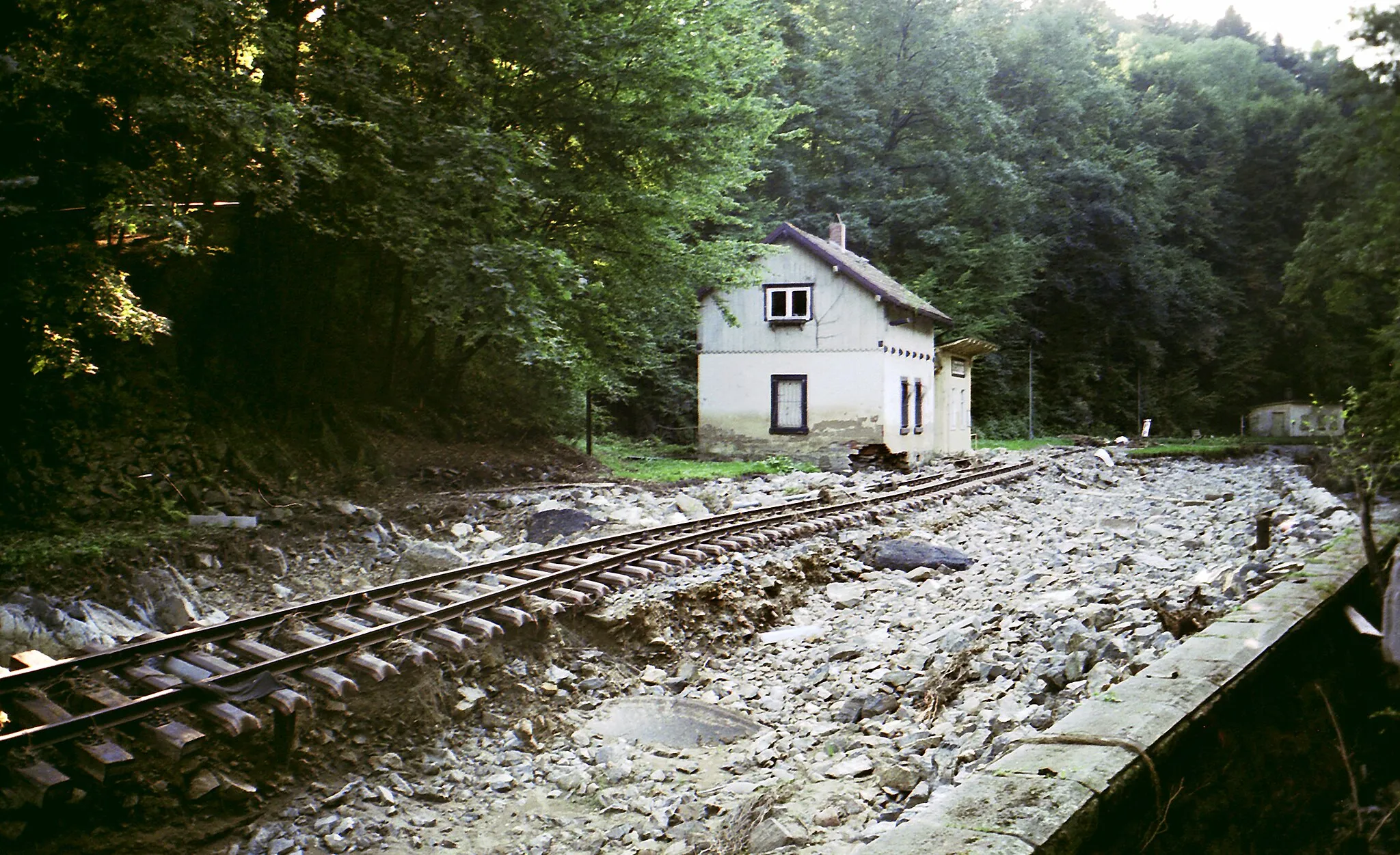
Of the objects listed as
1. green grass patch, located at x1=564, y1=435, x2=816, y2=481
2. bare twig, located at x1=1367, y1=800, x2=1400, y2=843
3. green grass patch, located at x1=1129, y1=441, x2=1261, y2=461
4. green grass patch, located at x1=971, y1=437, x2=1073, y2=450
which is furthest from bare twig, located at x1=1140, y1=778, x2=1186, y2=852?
green grass patch, located at x1=971, y1=437, x2=1073, y2=450

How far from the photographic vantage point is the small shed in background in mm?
7297

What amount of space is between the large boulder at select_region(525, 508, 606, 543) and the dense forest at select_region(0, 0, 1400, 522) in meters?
2.52

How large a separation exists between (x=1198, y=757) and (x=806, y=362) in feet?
69.3

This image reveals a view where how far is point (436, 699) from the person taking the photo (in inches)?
219

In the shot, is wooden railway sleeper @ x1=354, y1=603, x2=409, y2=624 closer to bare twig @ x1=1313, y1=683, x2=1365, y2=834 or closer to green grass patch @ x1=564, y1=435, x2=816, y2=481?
bare twig @ x1=1313, y1=683, x2=1365, y2=834

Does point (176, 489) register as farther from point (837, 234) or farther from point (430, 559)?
point (837, 234)

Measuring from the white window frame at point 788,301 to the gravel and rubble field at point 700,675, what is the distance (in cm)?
1312

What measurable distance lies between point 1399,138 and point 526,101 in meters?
13.0

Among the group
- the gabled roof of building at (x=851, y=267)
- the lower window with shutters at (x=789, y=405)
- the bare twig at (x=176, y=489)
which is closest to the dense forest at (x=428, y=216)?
the bare twig at (x=176, y=489)

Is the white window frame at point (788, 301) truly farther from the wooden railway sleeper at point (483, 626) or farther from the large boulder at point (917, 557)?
the wooden railway sleeper at point (483, 626)

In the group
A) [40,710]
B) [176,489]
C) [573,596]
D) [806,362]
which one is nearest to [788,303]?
[806,362]

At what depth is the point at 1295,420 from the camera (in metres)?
19.6

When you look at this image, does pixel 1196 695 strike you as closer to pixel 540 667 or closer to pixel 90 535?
pixel 540 667

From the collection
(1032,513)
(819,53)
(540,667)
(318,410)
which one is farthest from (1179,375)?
(540,667)
